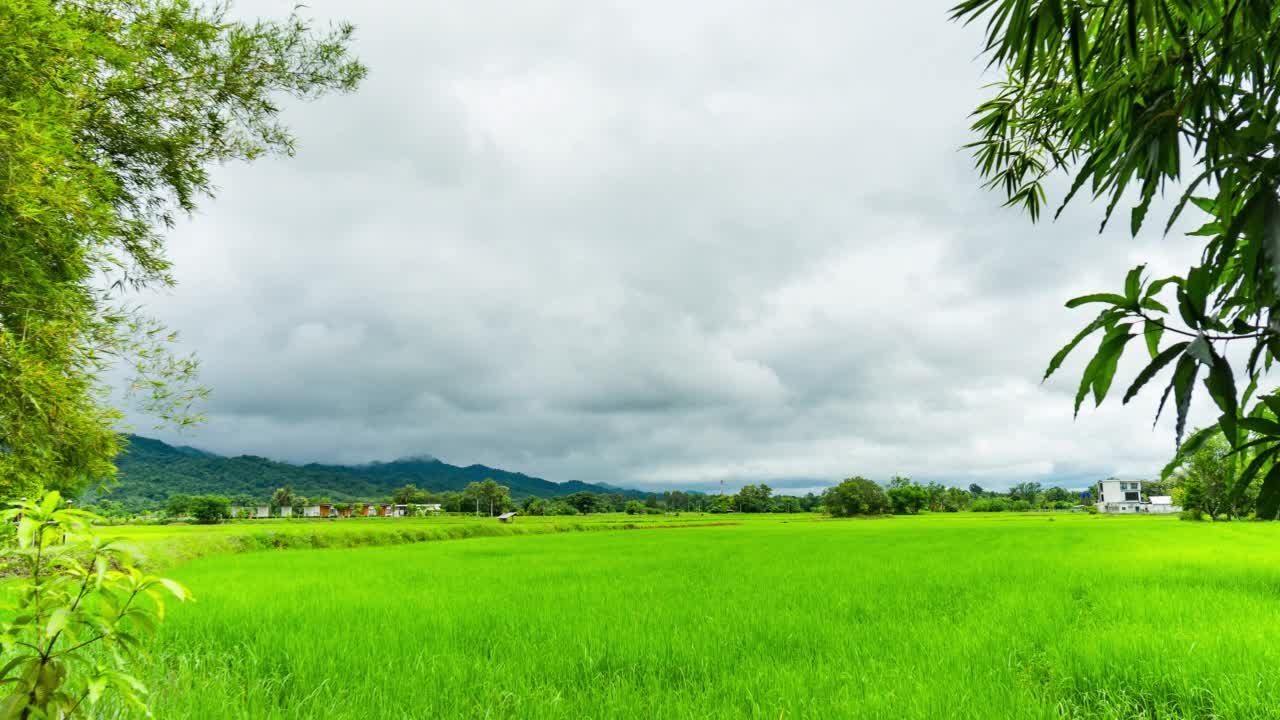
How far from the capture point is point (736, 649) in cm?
560

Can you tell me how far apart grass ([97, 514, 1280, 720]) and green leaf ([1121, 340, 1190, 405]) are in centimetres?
328

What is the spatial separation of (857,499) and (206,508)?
8327 cm

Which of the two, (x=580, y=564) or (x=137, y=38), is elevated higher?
(x=137, y=38)

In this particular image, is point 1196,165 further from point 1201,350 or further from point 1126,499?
point 1126,499

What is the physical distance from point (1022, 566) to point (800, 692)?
11.5 m

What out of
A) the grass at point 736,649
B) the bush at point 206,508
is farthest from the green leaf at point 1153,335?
the bush at point 206,508

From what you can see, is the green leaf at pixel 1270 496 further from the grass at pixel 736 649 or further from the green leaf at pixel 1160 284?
the grass at pixel 736 649

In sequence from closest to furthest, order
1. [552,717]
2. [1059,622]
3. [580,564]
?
[552,717] < [1059,622] < [580,564]

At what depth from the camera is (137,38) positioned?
269 inches

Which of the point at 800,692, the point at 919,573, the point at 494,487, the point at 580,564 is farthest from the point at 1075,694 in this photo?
the point at 494,487

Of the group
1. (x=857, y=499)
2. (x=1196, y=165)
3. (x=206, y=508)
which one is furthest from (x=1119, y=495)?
(x=206, y=508)

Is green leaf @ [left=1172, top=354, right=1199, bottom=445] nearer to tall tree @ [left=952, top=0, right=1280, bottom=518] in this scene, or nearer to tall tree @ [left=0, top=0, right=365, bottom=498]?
tall tree @ [left=952, top=0, right=1280, bottom=518]

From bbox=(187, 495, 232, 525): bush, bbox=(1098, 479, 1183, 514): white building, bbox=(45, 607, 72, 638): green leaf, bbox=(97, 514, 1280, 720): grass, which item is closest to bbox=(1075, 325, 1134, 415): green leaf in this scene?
bbox=(45, 607, 72, 638): green leaf

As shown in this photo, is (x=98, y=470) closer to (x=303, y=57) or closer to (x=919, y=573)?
(x=303, y=57)
